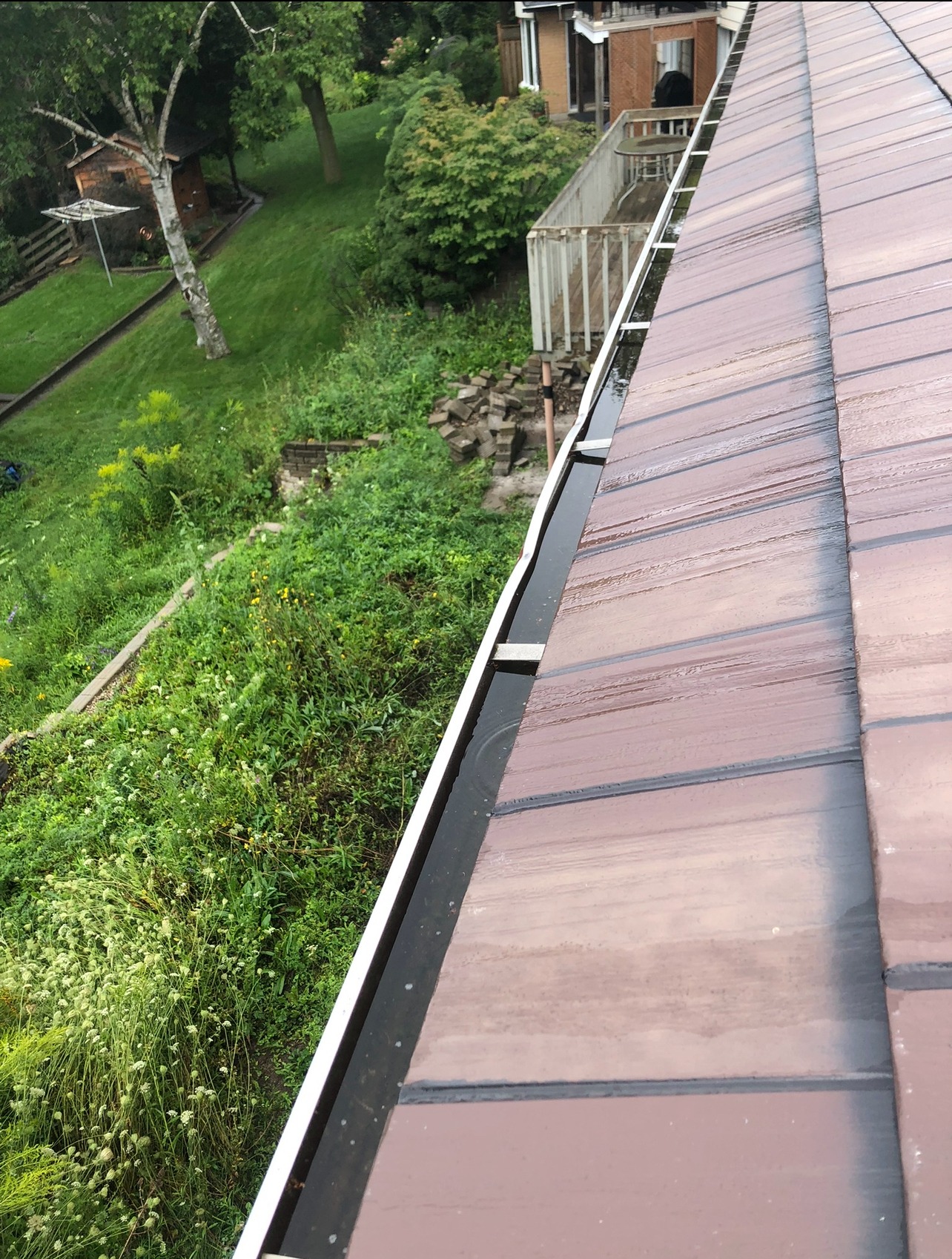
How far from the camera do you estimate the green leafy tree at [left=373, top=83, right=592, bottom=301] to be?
13.3 m

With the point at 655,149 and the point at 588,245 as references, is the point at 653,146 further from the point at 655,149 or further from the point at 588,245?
the point at 588,245

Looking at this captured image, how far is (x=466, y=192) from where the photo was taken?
1342cm

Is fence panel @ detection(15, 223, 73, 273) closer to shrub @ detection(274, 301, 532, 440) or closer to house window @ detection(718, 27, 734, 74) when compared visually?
shrub @ detection(274, 301, 532, 440)

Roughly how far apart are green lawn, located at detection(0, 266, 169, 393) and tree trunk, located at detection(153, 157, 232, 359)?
4.25 meters

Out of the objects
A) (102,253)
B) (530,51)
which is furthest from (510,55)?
(102,253)

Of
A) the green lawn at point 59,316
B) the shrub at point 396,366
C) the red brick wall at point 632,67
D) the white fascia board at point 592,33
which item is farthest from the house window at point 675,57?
the green lawn at point 59,316

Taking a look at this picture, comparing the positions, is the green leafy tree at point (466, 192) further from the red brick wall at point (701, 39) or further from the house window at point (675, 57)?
the house window at point (675, 57)

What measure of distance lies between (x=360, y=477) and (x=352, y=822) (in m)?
4.67

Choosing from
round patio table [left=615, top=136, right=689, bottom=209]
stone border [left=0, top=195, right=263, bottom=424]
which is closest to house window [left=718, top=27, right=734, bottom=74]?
round patio table [left=615, top=136, right=689, bottom=209]

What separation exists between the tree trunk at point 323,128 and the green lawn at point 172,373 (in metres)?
0.44

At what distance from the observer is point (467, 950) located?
1090 millimetres

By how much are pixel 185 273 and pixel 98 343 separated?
4.46m

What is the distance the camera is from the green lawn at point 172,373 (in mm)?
9367

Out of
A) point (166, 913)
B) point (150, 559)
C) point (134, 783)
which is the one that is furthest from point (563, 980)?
point (150, 559)
